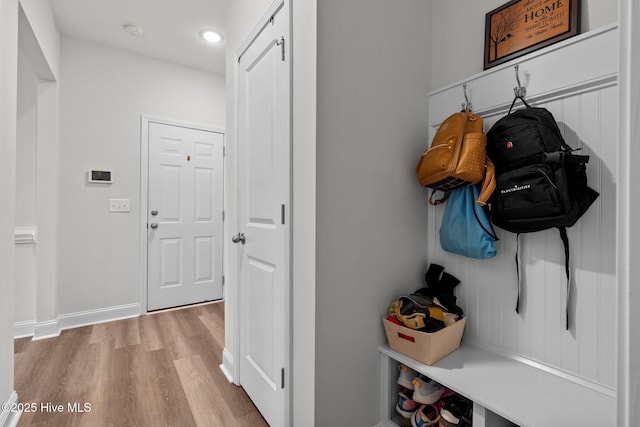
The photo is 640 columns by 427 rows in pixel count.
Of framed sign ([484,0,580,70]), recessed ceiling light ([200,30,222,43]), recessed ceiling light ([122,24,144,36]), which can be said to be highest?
recessed ceiling light ([200,30,222,43])

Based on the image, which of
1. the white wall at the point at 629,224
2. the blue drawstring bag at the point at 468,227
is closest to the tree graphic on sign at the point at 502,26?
the blue drawstring bag at the point at 468,227

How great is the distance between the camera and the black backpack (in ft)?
3.29

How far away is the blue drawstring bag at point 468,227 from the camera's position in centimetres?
126

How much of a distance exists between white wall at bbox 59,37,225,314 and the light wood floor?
1.48ft

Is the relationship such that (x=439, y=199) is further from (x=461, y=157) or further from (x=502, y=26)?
(x=502, y=26)

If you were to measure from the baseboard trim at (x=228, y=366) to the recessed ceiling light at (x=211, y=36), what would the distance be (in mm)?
2722

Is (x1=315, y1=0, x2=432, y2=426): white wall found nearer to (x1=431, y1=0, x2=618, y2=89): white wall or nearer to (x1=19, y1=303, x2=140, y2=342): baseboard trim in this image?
(x1=431, y1=0, x2=618, y2=89): white wall

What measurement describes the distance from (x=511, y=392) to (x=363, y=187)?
91 cm

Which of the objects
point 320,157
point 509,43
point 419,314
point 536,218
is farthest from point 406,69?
point 419,314

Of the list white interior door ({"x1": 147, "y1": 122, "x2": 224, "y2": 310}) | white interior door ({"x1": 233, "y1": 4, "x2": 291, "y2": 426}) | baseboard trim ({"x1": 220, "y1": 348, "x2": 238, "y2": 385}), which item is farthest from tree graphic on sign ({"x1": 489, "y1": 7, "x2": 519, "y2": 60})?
white interior door ({"x1": 147, "y1": 122, "x2": 224, "y2": 310})

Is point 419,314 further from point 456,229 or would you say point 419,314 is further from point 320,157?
point 320,157

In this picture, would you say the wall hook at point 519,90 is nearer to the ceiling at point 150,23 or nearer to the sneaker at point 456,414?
the sneaker at point 456,414

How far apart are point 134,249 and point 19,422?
5.66ft

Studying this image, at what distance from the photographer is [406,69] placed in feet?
4.81
